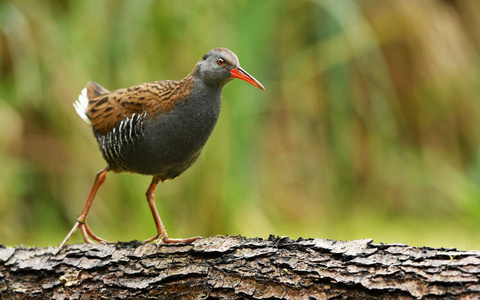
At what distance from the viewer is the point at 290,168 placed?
500cm

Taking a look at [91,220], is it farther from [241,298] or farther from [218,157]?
[241,298]

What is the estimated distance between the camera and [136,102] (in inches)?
111

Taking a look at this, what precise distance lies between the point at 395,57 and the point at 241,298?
359 cm

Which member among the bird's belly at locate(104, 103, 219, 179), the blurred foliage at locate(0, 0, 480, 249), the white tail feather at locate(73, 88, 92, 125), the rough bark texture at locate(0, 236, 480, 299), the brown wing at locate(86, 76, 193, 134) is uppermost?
the blurred foliage at locate(0, 0, 480, 249)

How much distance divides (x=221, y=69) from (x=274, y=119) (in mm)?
2467

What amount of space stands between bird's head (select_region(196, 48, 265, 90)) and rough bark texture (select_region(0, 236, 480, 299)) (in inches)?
27.4

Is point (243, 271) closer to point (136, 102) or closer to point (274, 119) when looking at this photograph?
point (136, 102)

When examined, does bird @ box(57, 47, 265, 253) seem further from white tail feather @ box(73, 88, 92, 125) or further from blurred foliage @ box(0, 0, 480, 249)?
blurred foliage @ box(0, 0, 480, 249)

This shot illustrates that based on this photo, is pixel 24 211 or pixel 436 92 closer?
pixel 24 211

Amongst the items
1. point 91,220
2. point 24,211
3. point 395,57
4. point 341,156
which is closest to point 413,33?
point 395,57

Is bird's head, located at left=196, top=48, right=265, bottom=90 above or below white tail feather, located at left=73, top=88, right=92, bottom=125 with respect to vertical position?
below

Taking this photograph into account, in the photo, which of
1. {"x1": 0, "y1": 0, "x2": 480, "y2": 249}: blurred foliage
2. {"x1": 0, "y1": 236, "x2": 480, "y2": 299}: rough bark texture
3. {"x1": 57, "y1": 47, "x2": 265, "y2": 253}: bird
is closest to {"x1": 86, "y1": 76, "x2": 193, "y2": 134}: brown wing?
{"x1": 57, "y1": 47, "x2": 265, "y2": 253}: bird

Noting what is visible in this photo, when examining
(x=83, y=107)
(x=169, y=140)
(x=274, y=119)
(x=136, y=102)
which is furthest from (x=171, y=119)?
(x=274, y=119)

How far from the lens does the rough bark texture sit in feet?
6.42
